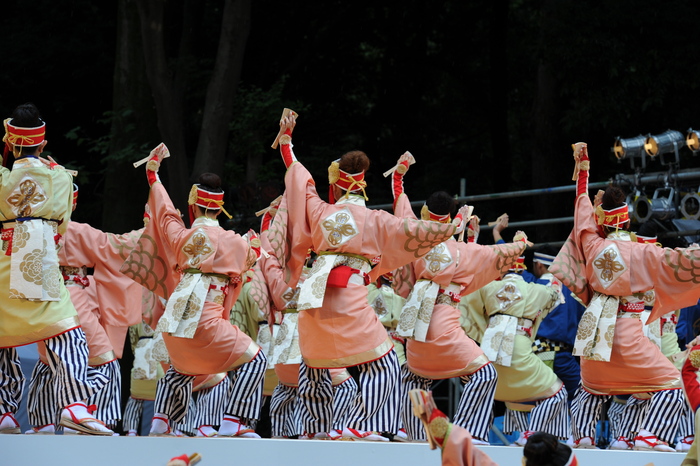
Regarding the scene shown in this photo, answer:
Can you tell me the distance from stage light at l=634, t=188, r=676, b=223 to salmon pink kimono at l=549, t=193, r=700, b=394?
6.71 ft

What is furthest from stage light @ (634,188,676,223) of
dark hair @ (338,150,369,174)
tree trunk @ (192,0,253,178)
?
tree trunk @ (192,0,253,178)

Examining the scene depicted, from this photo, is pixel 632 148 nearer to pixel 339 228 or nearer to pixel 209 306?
pixel 339 228

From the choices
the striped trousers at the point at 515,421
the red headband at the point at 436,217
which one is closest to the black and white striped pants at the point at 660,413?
the red headband at the point at 436,217

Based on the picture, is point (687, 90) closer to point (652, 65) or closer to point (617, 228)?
point (652, 65)

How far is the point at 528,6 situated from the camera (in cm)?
1430

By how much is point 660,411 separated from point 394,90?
9.04m

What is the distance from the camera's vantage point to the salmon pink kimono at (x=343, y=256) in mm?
5598

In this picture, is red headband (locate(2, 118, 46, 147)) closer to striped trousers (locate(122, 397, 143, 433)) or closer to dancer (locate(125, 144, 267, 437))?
dancer (locate(125, 144, 267, 437))

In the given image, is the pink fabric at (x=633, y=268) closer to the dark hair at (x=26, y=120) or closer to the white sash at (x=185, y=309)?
the white sash at (x=185, y=309)

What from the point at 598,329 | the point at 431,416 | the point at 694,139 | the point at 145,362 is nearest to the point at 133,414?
the point at 145,362

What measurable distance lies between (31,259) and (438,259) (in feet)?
Result: 8.30

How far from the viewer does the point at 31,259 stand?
5379 millimetres

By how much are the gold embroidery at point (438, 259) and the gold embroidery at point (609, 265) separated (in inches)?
38.3

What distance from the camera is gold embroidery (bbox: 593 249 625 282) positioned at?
6129mm
